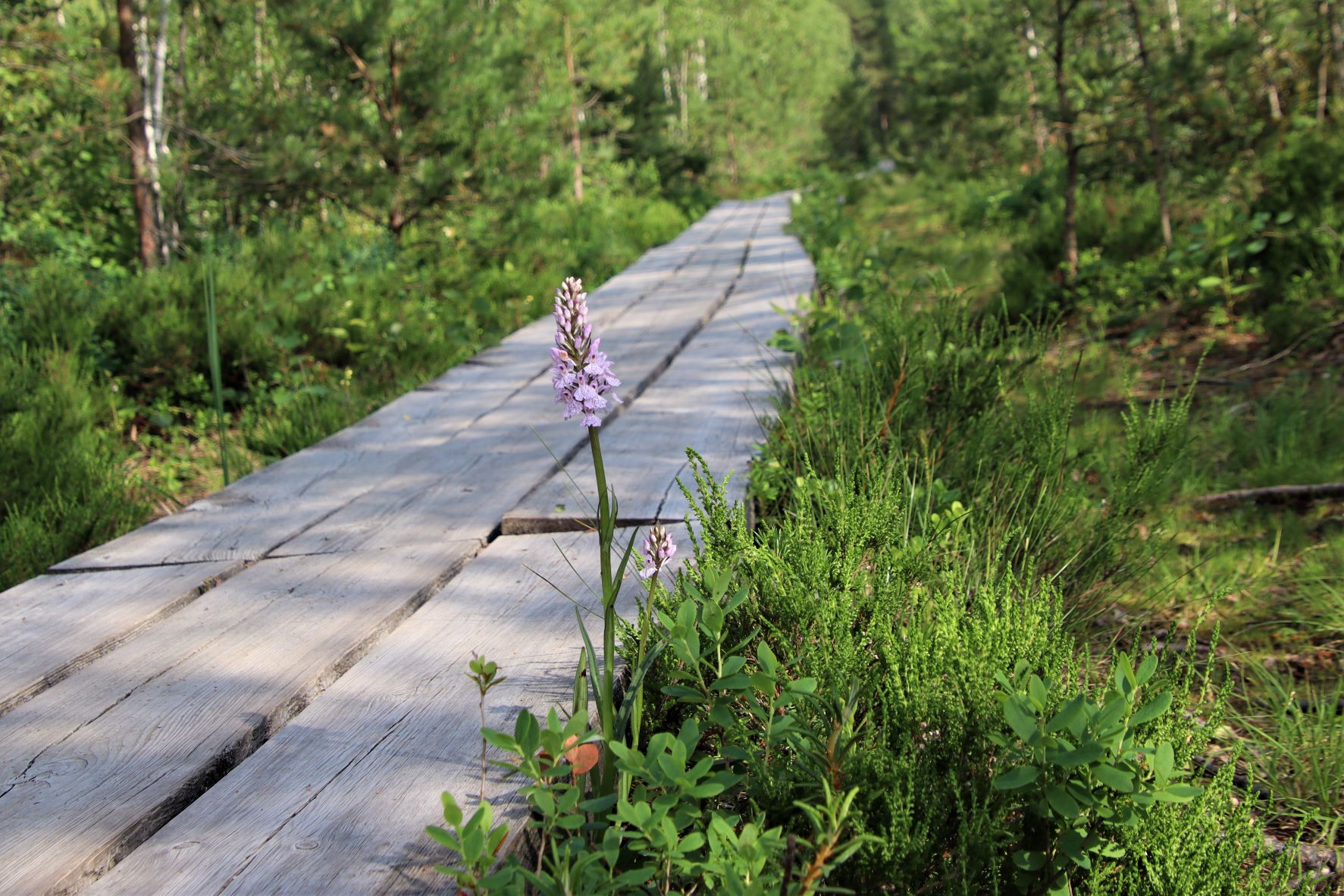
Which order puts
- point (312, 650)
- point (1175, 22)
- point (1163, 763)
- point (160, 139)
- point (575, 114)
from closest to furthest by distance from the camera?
point (1163, 763) < point (312, 650) < point (160, 139) < point (575, 114) < point (1175, 22)

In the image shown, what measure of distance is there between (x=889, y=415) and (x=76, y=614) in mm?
1917

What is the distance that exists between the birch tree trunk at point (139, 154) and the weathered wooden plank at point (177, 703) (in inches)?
212

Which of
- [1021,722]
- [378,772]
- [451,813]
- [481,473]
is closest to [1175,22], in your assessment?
[481,473]

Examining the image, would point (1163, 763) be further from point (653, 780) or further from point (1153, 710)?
point (653, 780)

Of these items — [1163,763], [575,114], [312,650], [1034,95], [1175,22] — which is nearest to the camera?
[1163,763]

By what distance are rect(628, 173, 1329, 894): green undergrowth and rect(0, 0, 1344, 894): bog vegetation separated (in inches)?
0.4

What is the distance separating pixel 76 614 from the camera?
5.86 feet

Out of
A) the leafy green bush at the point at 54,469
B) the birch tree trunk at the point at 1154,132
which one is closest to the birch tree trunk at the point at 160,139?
the leafy green bush at the point at 54,469

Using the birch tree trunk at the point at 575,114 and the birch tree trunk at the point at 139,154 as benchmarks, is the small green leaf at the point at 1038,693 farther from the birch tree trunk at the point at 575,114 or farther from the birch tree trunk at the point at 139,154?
the birch tree trunk at the point at 575,114


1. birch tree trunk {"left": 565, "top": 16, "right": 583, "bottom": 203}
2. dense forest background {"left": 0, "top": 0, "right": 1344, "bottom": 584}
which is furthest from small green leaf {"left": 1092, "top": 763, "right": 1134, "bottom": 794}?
birch tree trunk {"left": 565, "top": 16, "right": 583, "bottom": 203}

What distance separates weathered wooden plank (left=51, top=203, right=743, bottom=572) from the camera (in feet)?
6.95

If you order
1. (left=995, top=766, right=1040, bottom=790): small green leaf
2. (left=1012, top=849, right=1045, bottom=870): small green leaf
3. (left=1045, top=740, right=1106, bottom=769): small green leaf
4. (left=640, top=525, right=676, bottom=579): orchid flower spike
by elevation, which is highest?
(left=640, top=525, right=676, bottom=579): orchid flower spike

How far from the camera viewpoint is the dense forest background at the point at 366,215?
405 cm

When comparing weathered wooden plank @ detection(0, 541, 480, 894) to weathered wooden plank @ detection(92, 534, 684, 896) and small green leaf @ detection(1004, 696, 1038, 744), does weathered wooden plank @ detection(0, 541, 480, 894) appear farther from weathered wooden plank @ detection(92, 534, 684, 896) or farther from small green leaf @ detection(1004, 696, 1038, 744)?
small green leaf @ detection(1004, 696, 1038, 744)
